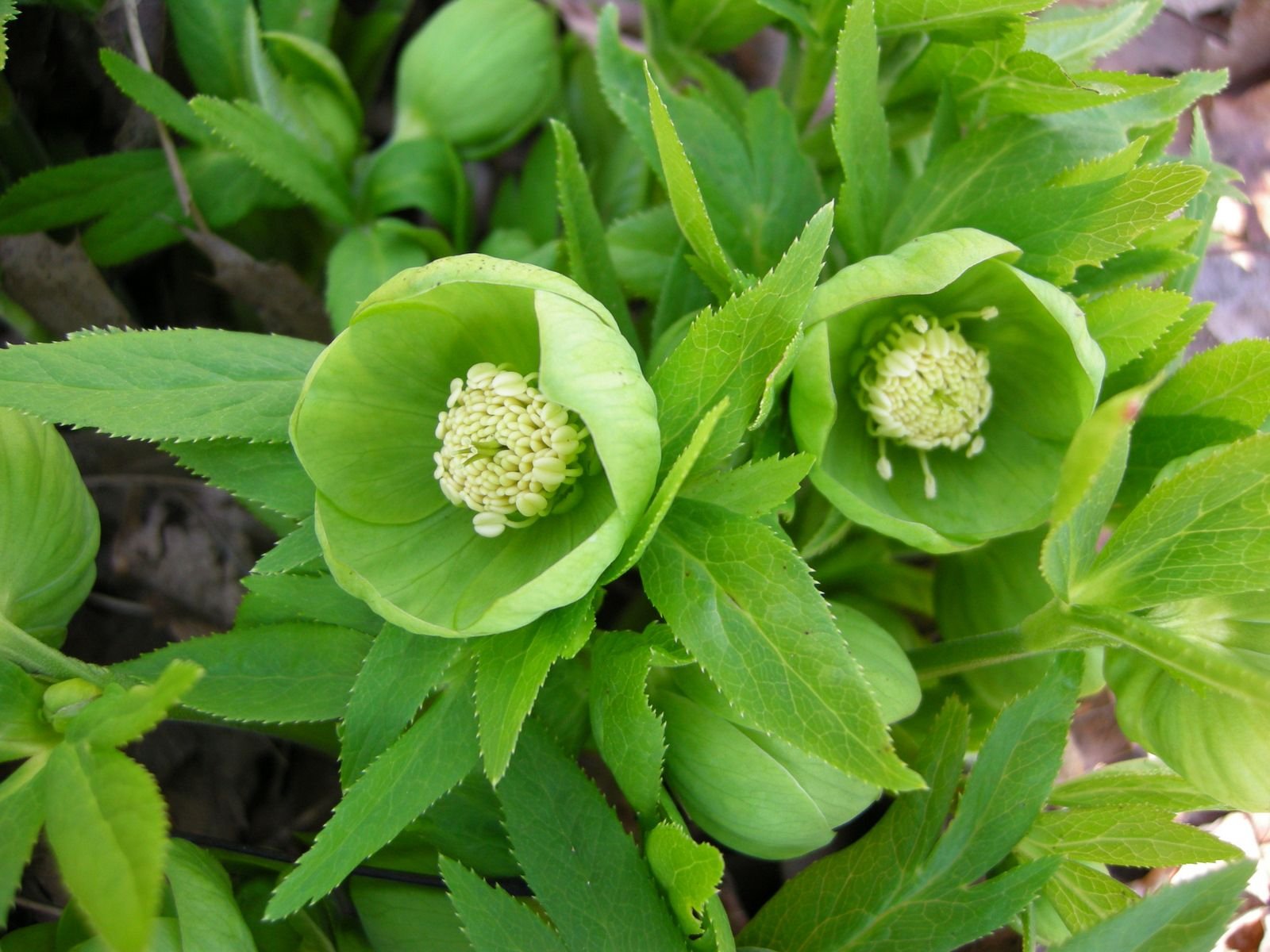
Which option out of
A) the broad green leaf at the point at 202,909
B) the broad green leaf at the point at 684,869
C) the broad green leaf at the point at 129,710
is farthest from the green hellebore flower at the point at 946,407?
the broad green leaf at the point at 202,909

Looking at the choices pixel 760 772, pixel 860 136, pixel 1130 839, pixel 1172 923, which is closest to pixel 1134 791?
pixel 1130 839

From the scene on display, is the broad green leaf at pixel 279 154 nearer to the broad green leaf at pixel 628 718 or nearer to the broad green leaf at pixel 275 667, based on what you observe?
the broad green leaf at pixel 275 667

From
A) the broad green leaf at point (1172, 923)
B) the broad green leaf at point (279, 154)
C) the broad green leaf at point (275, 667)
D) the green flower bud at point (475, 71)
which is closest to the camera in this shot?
the broad green leaf at point (1172, 923)

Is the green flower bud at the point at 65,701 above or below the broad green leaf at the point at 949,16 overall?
below

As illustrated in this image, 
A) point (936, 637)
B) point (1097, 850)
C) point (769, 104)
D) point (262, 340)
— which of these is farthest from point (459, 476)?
point (936, 637)

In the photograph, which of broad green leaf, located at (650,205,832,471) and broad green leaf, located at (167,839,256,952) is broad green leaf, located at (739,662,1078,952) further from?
broad green leaf, located at (167,839,256,952)

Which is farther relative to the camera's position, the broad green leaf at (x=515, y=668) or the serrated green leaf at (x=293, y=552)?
the serrated green leaf at (x=293, y=552)
